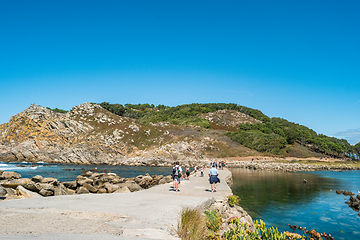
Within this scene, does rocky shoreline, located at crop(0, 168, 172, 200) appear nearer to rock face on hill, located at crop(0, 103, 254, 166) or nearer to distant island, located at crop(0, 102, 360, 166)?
distant island, located at crop(0, 102, 360, 166)

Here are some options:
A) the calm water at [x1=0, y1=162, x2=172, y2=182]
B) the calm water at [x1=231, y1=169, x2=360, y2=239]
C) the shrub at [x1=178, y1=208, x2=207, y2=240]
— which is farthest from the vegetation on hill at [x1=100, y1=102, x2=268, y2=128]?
the shrub at [x1=178, y1=208, x2=207, y2=240]

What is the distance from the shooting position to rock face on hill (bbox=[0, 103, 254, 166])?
5962cm

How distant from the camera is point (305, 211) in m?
→ 16.2

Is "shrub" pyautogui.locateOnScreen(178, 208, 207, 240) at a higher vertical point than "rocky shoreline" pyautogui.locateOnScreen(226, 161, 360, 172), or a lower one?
higher

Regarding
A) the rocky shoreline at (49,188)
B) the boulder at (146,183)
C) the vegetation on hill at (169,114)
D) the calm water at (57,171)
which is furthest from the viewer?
the vegetation on hill at (169,114)

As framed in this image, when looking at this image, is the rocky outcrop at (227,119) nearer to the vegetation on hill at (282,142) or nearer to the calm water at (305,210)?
the vegetation on hill at (282,142)

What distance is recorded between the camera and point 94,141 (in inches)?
2623

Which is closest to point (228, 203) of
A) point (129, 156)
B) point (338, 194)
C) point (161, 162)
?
point (338, 194)

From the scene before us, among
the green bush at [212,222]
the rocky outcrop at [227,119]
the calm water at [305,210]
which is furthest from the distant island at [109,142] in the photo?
the green bush at [212,222]

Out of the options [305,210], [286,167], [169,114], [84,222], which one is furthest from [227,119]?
[84,222]

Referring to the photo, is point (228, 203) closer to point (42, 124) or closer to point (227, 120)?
point (42, 124)

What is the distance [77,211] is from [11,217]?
1.79 m

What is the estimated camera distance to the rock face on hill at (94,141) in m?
59.6

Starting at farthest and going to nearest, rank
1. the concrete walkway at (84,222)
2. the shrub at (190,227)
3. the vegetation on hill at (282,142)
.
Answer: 1. the vegetation on hill at (282,142)
2. the shrub at (190,227)
3. the concrete walkway at (84,222)
